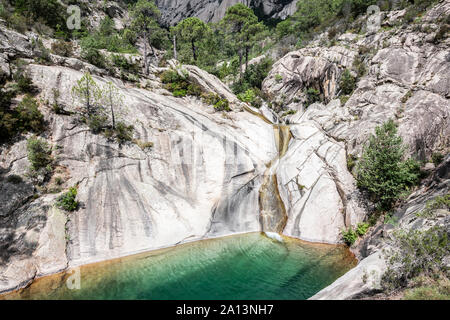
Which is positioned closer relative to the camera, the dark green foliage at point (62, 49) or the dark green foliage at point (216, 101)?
the dark green foliage at point (62, 49)

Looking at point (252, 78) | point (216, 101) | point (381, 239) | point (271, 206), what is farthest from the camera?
point (252, 78)

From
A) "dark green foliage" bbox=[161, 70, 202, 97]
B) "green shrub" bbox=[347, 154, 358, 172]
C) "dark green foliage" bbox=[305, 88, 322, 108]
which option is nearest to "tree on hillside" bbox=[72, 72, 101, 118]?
"dark green foliage" bbox=[161, 70, 202, 97]

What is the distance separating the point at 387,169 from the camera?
12.7 meters

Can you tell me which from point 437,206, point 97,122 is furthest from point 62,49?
point 437,206

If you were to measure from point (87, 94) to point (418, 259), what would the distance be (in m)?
21.7

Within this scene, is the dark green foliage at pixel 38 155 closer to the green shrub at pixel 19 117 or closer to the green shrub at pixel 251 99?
the green shrub at pixel 19 117

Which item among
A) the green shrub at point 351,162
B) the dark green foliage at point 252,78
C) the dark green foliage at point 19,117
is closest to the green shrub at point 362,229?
the green shrub at point 351,162

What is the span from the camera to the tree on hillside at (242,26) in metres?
32.8

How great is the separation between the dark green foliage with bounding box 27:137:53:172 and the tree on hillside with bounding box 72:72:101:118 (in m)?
3.83

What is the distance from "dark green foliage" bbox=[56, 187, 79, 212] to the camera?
41.6ft

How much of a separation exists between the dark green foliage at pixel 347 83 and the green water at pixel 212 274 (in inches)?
693

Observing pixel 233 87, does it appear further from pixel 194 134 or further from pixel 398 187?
pixel 398 187

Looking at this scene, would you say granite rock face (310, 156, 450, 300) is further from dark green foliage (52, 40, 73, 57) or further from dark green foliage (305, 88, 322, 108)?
dark green foliage (52, 40, 73, 57)

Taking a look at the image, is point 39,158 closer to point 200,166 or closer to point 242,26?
point 200,166
